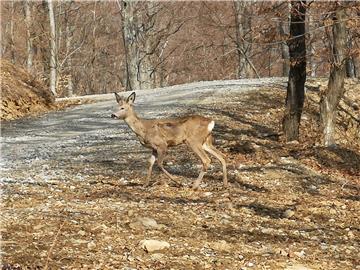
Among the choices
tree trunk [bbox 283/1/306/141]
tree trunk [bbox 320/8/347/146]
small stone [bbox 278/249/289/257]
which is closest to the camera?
small stone [bbox 278/249/289/257]

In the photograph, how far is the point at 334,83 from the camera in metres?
14.3

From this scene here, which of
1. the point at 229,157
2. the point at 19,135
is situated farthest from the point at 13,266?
the point at 19,135

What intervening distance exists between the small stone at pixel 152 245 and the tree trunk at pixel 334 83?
8.44 m

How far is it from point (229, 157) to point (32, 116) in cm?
1000

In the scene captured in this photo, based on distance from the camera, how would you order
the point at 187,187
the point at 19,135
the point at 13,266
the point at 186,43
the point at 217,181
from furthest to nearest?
the point at 186,43, the point at 19,135, the point at 217,181, the point at 187,187, the point at 13,266

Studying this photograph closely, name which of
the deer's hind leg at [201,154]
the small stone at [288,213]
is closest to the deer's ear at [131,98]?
the deer's hind leg at [201,154]

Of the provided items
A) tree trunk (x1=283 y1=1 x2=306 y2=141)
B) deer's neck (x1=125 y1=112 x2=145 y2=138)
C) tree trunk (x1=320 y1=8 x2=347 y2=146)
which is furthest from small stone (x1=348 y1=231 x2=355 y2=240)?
→ tree trunk (x1=283 y1=1 x2=306 y2=141)

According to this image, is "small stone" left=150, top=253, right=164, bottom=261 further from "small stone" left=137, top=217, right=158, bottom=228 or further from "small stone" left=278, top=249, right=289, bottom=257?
"small stone" left=278, top=249, right=289, bottom=257

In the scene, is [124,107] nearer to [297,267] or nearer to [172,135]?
[172,135]

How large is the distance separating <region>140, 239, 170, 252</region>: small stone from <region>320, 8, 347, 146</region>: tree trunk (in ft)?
27.7

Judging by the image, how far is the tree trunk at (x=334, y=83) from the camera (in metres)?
13.8

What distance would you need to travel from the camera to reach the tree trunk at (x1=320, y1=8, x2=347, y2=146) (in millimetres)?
13766

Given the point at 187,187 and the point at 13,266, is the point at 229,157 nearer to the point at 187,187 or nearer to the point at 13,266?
the point at 187,187

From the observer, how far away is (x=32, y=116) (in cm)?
2066
